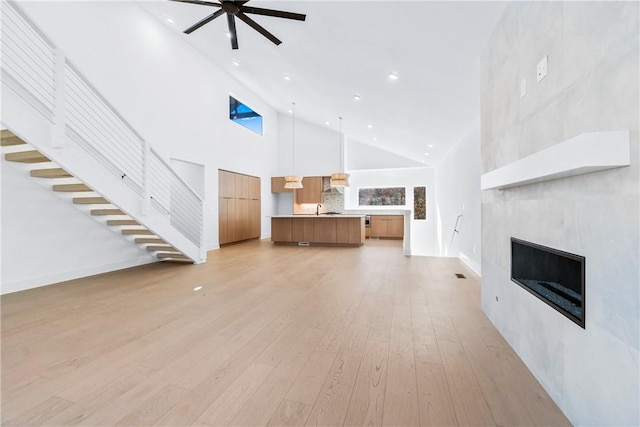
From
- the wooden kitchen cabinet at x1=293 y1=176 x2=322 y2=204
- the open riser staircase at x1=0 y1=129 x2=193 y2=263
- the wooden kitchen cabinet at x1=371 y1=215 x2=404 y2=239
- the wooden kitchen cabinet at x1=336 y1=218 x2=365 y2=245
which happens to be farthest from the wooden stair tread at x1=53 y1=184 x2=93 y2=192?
the wooden kitchen cabinet at x1=371 y1=215 x2=404 y2=239

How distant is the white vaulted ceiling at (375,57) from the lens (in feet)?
8.71

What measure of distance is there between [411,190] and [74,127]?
939cm

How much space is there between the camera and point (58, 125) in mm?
3064

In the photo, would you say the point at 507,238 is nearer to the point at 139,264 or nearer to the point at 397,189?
the point at 139,264

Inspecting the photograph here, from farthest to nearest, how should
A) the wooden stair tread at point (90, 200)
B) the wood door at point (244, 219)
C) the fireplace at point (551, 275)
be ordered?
1. the wood door at point (244, 219)
2. the wooden stair tread at point (90, 200)
3. the fireplace at point (551, 275)

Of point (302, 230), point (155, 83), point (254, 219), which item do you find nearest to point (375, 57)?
point (155, 83)

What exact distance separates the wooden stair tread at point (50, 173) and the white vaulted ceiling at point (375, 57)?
10.9ft

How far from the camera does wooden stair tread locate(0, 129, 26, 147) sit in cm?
303

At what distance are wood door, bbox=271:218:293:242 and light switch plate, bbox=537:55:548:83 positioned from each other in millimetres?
6674

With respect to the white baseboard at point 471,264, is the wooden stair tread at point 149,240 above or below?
above

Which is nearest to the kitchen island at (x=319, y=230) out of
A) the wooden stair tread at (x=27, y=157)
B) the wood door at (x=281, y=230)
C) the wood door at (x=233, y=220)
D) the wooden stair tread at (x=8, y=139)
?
the wood door at (x=281, y=230)

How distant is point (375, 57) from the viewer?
3611 mm

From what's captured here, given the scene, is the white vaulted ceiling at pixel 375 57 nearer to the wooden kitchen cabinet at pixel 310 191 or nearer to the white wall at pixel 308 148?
the white wall at pixel 308 148

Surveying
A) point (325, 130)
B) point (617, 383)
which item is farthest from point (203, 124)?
point (617, 383)
